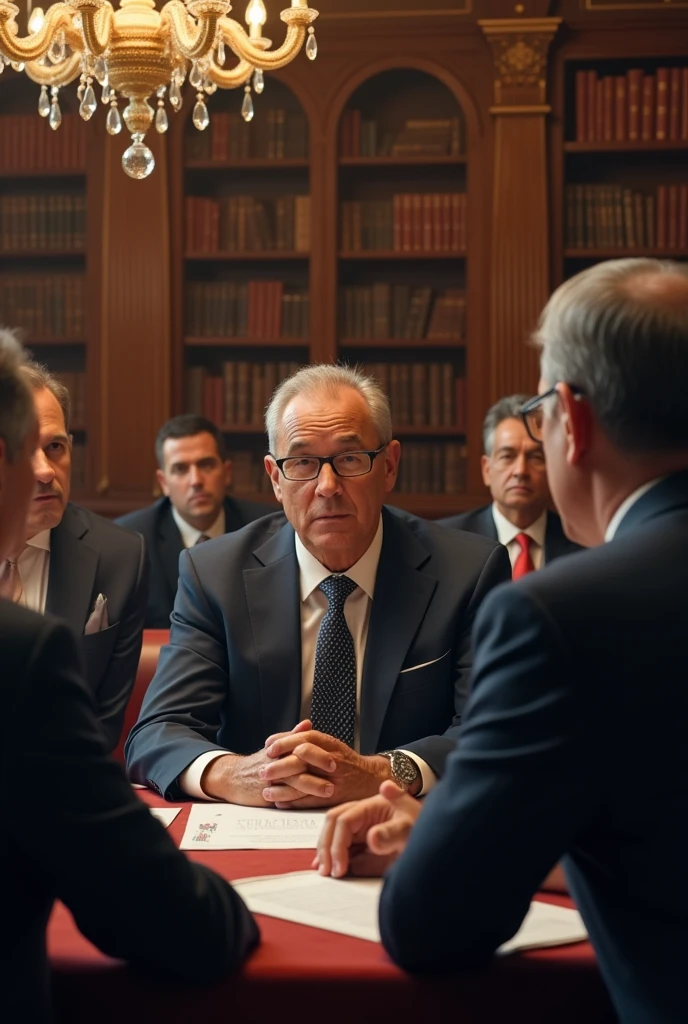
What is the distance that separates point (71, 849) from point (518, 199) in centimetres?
522

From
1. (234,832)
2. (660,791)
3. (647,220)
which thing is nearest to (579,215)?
(647,220)

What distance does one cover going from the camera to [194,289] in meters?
6.38

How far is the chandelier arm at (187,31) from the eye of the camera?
3.53 meters

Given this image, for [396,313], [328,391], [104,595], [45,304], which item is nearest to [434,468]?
→ [396,313]

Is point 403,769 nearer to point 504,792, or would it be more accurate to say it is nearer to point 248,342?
point 504,792

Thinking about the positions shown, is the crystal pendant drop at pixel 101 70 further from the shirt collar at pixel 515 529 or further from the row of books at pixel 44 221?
the row of books at pixel 44 221

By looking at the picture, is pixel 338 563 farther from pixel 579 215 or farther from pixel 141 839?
pixel 579 215

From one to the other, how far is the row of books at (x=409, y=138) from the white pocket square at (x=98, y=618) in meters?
3.82

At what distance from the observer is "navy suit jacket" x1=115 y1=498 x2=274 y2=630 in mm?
4984

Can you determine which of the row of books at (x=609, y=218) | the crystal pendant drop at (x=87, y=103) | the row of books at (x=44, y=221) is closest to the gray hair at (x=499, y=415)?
the row of books at (x=609, y=218)

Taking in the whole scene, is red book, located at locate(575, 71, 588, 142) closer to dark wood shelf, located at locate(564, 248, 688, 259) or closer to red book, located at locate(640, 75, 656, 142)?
red book, located at locate(640, 75, 656, 142)

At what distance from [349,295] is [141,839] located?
5.28 meters

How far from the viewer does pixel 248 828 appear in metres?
1.86

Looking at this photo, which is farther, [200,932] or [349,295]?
[349,295]
